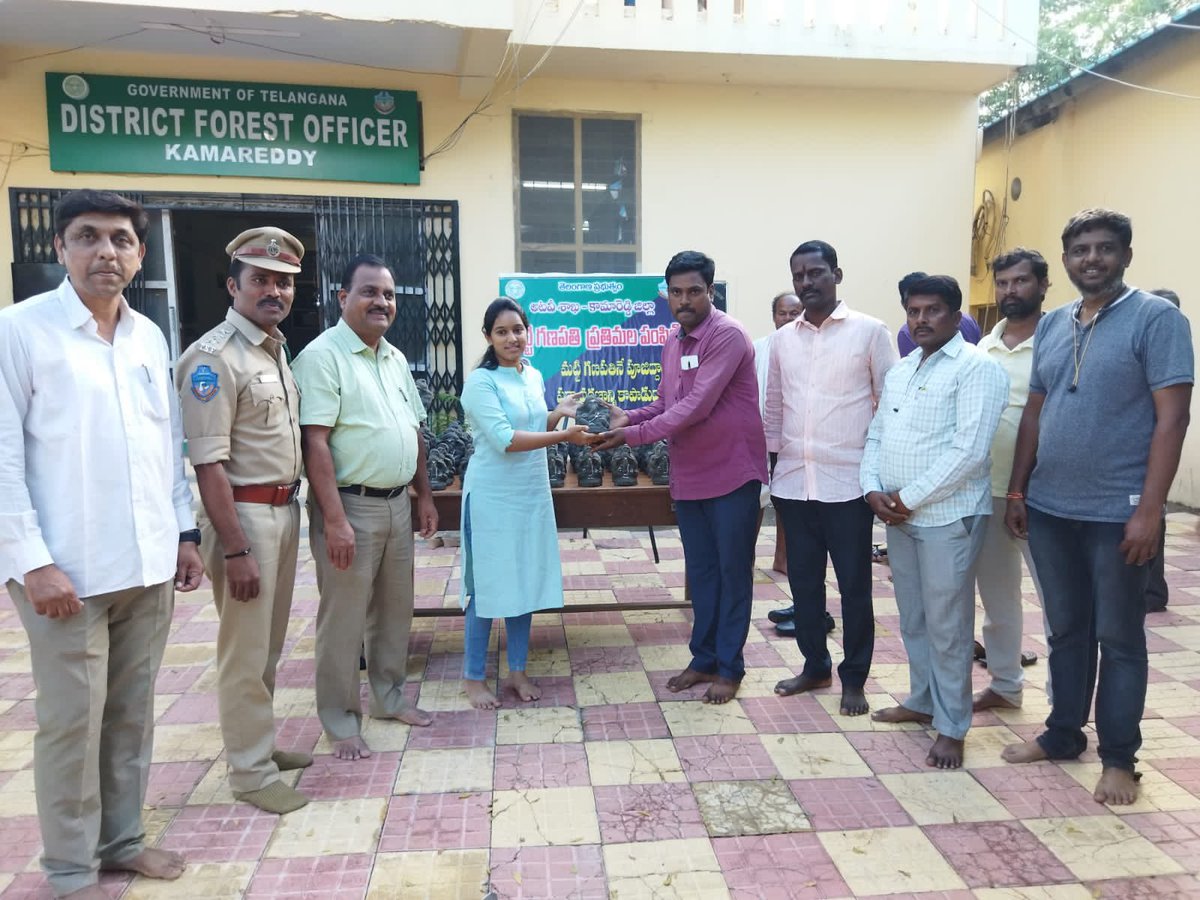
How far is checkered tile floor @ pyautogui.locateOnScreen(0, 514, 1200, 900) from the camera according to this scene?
2.18 m

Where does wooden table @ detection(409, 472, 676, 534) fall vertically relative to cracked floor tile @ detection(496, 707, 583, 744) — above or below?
above

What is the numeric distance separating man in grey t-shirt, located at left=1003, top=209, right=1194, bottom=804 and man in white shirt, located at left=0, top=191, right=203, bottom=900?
2695 mm

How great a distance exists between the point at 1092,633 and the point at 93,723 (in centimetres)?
308

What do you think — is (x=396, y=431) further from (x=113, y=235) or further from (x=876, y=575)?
(x=876, y=575)

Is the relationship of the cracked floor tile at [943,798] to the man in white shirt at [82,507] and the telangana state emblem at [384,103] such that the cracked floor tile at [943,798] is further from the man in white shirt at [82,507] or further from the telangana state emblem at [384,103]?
the telangana state emblem at [384,103]

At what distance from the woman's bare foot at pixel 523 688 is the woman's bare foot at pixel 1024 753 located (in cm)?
178

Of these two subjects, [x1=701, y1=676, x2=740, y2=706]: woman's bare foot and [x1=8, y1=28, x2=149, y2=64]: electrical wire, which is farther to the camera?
[x1=8, y1=28, x2=149, y2=64]: electrical wire

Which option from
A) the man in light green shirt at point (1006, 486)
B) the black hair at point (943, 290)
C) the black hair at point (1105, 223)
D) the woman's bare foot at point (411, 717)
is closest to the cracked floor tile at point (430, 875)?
the woman's bare foot at point (411, 717)

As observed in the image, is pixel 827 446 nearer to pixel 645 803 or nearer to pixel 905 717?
pixel 905 717

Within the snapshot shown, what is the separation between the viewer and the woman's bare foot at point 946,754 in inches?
109

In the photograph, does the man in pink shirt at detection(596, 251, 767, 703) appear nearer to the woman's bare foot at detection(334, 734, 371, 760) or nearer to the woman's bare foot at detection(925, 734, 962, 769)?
the woman's bare foot at detection(925, 734, 962, 769)

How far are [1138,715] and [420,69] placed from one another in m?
6.33

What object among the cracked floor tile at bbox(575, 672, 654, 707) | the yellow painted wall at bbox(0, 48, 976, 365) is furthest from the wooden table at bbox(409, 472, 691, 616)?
the yellow painted wall at bbox(0, 48, 976, 365)

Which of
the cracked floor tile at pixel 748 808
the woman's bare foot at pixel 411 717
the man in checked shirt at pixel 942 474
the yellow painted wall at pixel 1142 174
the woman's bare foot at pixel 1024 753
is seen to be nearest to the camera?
the cracked floor tile at pixel 748 808
